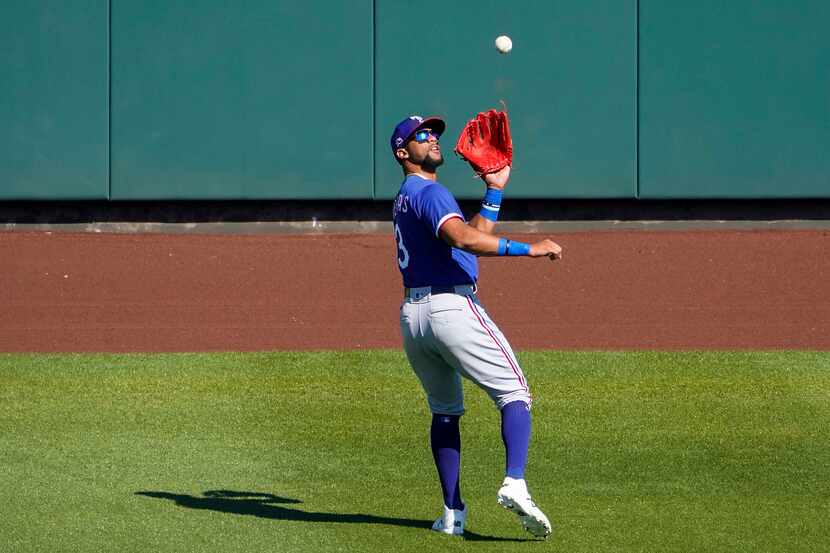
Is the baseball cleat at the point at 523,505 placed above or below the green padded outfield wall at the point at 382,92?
below

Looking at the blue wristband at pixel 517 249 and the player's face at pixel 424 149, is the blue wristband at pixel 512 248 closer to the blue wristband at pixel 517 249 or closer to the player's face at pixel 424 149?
the blue wristband at pixel 517 249

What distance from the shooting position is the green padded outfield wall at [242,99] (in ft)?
52.6

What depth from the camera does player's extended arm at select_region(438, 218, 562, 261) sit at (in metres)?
5.55

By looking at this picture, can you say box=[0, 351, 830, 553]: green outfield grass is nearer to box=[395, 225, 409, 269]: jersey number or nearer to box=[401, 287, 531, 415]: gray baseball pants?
box=[401, 287, 531, 415]: gray baseball pants

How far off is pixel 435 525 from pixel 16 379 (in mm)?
5097

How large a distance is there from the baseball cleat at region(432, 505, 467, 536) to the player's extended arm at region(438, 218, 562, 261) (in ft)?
3.90

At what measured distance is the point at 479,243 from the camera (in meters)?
5.54

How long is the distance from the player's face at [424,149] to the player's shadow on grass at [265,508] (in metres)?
1.65

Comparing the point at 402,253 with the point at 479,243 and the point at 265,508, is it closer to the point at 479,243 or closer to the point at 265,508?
the point at 479,243

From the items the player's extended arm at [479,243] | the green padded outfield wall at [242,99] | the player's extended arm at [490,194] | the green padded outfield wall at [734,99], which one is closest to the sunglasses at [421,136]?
the player's extended arm at [490,194]

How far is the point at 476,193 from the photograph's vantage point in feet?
52.4

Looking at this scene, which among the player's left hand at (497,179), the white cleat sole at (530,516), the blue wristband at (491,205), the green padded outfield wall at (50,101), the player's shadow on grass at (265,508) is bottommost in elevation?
the player's shadow on grass at (265,508)

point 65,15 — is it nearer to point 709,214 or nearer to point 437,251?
point 709,214

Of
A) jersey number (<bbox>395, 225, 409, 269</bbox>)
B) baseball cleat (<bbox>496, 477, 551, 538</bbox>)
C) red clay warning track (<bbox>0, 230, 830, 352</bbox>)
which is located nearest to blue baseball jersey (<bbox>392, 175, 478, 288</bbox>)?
jersey number (<bbox>395, 225, 409, 269</bbox>)
